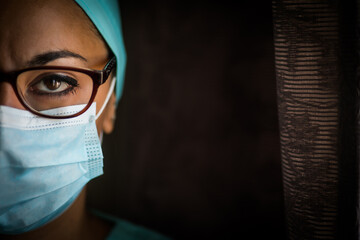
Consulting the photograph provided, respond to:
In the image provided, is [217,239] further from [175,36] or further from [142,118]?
[175,36]

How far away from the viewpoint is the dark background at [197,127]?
45.3 inches

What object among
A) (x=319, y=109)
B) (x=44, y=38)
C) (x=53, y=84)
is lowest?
(x=319, y=109)

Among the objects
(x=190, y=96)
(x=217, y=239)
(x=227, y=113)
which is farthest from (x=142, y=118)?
(x=217, y=239)

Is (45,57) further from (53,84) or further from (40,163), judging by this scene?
(40,163)

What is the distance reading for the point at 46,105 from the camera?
2.48ft

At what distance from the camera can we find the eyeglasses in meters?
0.72

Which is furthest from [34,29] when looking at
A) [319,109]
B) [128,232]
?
[128,232]

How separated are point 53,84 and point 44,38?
0.12 meters

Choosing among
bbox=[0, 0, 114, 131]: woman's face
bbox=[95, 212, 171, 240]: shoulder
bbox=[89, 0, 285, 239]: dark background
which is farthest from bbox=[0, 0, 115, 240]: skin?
bbox=[89, 0, 285, 239]: dark background

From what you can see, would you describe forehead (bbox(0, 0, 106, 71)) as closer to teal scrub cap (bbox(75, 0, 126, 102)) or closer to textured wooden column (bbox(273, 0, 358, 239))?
teal scrub cap (bbox(75, 0, 126, 102))

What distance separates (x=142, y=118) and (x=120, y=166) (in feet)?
0.87

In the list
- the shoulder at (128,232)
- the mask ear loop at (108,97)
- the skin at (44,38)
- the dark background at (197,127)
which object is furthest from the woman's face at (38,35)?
the shoulder at (128,232)

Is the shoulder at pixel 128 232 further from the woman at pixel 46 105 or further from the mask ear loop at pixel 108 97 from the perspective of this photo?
the mask ear loop at pixel 108 97

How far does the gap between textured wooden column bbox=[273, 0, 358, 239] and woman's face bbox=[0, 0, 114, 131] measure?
20.9 inches
